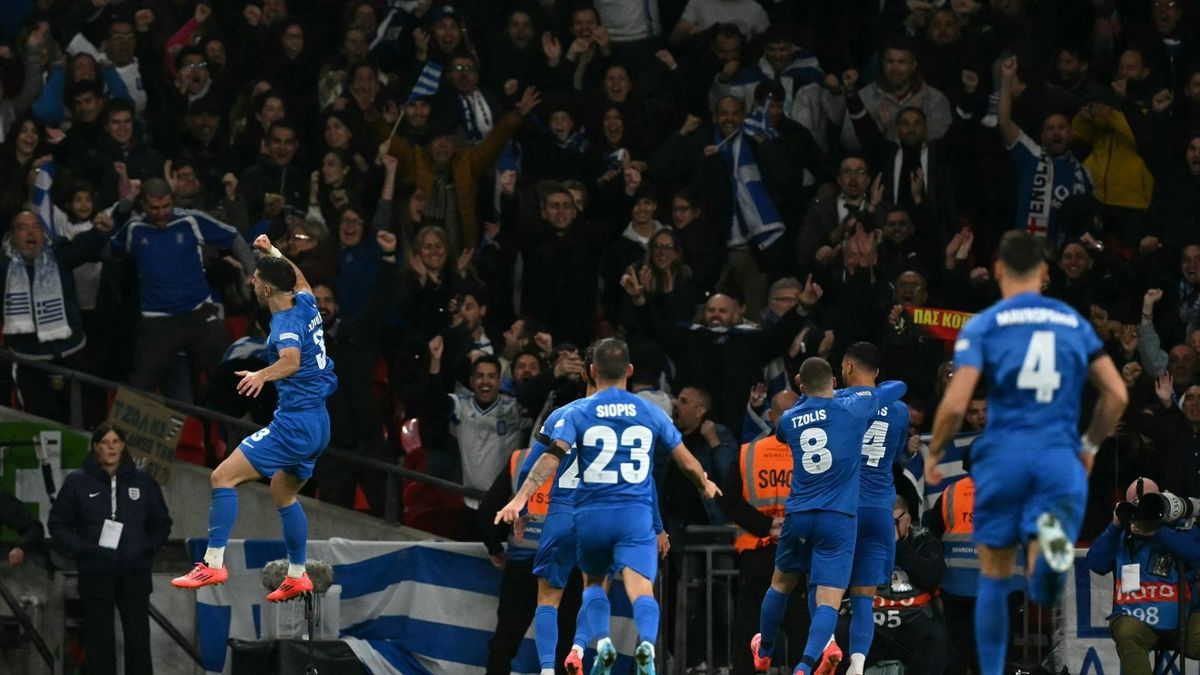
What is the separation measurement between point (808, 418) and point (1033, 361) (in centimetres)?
358

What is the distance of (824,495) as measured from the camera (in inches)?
562

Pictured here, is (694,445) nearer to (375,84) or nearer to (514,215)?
(514,215)

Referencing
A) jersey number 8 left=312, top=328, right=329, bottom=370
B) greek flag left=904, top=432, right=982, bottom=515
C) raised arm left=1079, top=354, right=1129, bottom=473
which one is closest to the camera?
raised arm left=1079, top=354, right=1129, bottom=473

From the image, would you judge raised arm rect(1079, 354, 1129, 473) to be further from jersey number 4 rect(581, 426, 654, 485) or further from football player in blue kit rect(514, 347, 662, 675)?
football player in blue kit rect(514, 347, 662, 675)

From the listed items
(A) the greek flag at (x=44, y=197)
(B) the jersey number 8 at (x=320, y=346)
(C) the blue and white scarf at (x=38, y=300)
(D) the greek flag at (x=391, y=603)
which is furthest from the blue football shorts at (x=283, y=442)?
(A) the greek flag at (x=44, y=197)

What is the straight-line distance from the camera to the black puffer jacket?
16859 mm

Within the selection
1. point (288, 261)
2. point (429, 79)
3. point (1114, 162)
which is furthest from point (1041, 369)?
point (429, 79)

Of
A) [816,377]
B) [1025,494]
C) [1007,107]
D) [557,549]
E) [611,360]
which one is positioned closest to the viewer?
[1025,494]

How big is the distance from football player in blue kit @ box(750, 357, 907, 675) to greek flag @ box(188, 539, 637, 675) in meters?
Answer: 3.26

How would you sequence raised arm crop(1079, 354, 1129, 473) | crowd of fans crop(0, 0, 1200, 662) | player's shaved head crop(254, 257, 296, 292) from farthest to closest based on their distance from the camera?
crowd of fans crop(0, 0, 1200, 662) < player's shaved head crop(254, 257, 296, 292) < raised arm crop(1079, 354, 1129, 473)

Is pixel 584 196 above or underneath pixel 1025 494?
above

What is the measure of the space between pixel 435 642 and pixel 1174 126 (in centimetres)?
861

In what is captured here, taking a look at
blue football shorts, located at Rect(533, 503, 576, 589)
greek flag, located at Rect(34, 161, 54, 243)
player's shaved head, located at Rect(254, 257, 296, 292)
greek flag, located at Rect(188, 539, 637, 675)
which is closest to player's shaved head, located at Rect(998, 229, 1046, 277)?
blue football shorts, located at Rect(533, 503, 576, 589)

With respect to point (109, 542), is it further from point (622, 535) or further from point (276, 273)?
point (622, 535)
